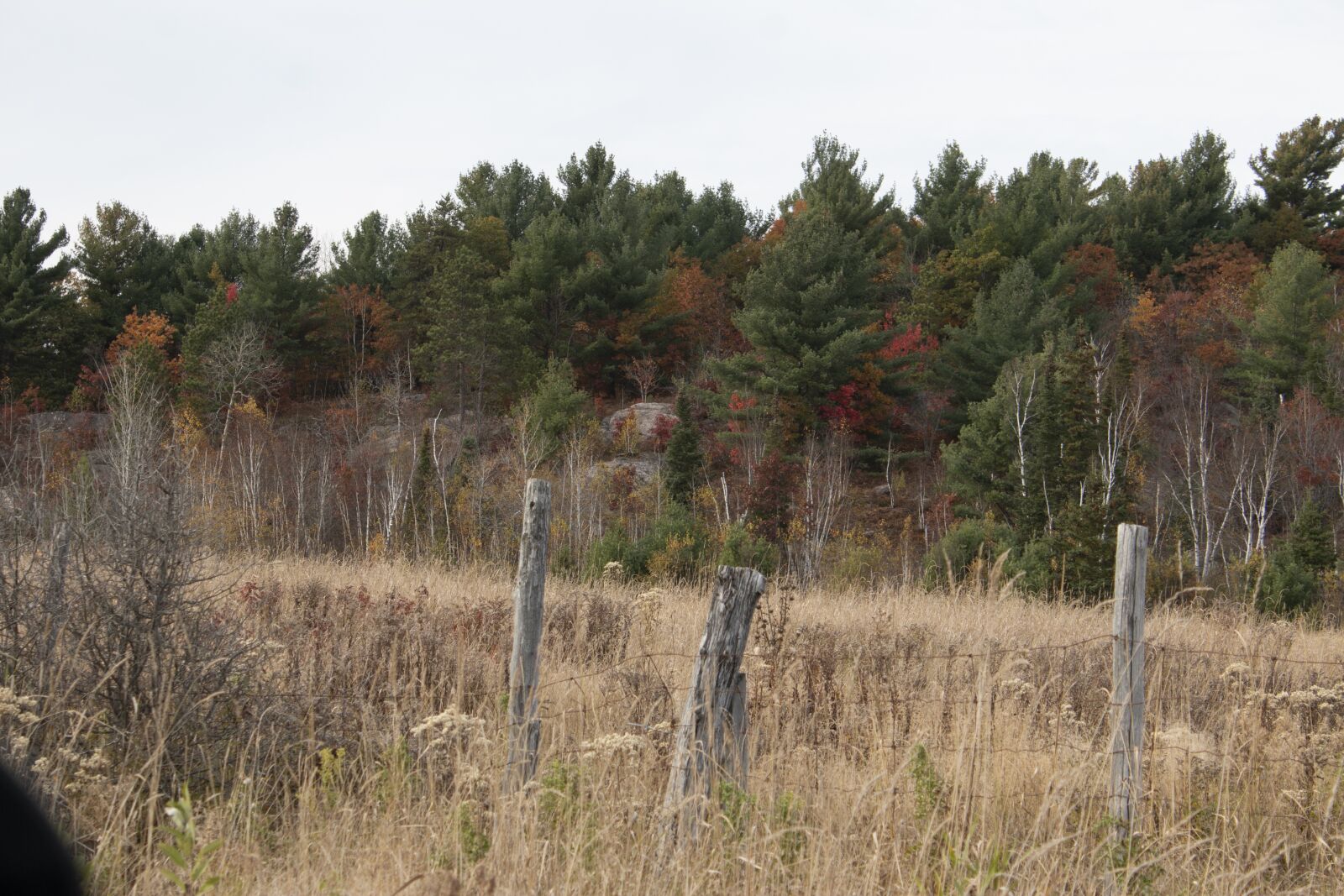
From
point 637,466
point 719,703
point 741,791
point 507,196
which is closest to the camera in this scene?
point 741,791

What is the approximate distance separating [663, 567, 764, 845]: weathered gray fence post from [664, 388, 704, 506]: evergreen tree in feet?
82.7

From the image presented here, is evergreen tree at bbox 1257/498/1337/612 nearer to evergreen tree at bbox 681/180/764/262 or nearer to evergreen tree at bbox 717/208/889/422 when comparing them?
evergreen tree at bbox 717/208/889/422

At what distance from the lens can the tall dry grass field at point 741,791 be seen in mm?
3518

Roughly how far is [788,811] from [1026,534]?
72.5 ft

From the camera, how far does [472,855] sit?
3.38 m

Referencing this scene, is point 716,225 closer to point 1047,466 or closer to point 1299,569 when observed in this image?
point 1047,466

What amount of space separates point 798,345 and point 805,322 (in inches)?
Result: 32.2

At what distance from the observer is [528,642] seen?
186 inches

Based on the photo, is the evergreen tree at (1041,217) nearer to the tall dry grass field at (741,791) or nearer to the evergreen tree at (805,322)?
the evergreen tree at (805,322)

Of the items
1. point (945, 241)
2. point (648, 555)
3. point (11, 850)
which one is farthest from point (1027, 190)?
point (11, 850)

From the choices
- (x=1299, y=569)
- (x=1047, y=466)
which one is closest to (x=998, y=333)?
(x=1047, y=466)

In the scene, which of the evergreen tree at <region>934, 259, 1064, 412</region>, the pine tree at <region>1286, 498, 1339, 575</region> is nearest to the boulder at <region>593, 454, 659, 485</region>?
the evergreen tree at <region>934, 259, 1064, 412</region>

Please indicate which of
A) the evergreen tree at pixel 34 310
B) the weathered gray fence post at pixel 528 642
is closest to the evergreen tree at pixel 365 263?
the evergreen tree at pixel 34 310

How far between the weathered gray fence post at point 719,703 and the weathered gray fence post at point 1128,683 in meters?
1.50
